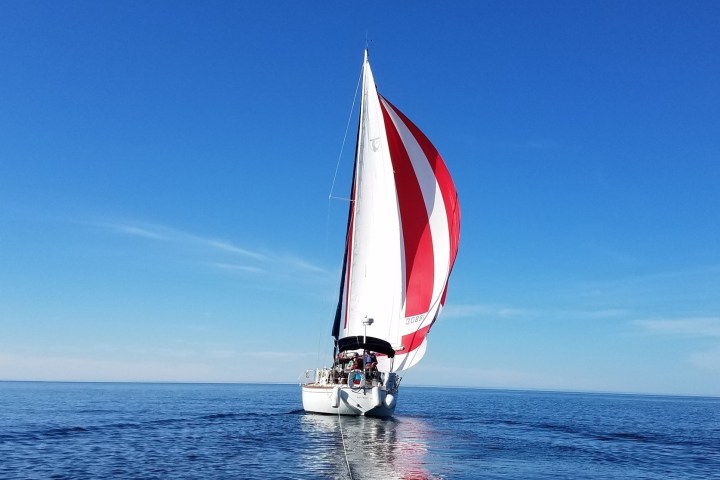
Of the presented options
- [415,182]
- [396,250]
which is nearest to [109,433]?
[396,250]

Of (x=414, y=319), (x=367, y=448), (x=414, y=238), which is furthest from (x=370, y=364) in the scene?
(x=367, y=448)

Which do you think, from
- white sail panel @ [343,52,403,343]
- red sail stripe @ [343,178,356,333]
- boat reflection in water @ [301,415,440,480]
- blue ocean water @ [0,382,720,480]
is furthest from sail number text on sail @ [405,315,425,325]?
blue ocean water @ [0,382,720,480]

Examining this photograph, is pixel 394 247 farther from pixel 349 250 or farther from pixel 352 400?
pixel 352 400

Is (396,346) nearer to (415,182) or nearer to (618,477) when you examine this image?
(415,182)

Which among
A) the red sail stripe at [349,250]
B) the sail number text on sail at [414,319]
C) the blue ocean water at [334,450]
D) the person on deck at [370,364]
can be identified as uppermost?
the red sail stripe at [349,250]

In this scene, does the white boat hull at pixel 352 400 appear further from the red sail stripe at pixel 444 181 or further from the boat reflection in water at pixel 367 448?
the red sail stripe at pixel 444 181

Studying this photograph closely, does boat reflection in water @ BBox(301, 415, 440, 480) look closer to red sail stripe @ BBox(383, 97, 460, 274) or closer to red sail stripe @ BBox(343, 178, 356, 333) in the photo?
red sail stripe @ BBox(343, 178, 356, 333)

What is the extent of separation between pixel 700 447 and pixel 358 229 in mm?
20681

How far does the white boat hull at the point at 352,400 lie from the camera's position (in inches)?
1259

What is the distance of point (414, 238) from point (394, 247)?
128 centimetres

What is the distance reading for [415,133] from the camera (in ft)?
120

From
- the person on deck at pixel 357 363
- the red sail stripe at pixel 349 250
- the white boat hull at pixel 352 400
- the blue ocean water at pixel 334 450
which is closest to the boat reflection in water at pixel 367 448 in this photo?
the blue ocean water at pixel 334 450

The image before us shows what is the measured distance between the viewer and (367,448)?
79.2ft

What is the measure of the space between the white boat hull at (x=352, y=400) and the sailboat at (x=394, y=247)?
49.2 inches
